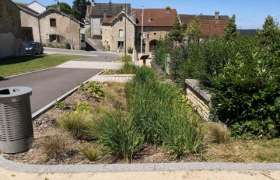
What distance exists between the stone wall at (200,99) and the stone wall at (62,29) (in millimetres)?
42866

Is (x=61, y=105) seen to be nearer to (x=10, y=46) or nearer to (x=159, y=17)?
(x=10, y=46)

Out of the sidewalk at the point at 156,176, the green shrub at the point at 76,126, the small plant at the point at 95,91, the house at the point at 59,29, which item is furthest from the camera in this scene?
the house at the point at 59,29

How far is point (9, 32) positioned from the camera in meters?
23.5

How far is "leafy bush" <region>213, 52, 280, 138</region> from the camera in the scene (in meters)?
4.64

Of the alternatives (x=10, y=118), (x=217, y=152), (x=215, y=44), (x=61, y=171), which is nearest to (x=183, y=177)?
(x=217, y=152)

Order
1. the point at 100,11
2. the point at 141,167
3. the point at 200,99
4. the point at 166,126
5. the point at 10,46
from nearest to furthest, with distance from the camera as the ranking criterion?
the point at 141,167, the point at 166,126, the point at 200,99, the point at 10,46, the point at 100,11

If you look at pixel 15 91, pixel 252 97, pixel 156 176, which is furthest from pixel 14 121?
pixel 252 97

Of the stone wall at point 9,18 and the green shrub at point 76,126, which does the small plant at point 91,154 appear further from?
the stone wall at point 9,18

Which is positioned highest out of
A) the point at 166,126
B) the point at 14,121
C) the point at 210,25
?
the point at 210,25

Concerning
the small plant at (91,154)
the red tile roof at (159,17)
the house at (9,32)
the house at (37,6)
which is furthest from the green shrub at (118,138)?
the house at (37,6)

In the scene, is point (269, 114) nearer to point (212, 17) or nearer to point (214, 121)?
point (214, 121)

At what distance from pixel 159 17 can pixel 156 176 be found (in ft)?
168

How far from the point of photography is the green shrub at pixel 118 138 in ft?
12.8

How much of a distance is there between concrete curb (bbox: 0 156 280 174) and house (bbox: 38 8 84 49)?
45271 mm
